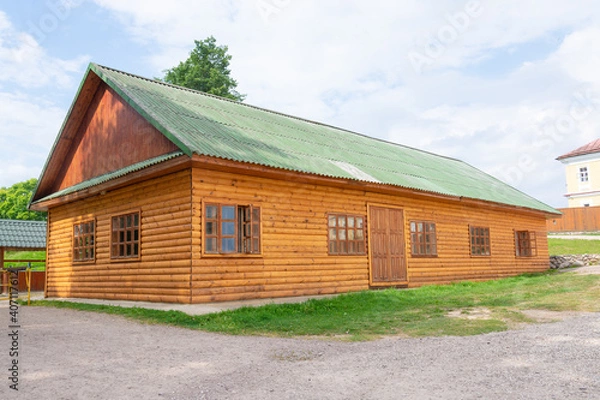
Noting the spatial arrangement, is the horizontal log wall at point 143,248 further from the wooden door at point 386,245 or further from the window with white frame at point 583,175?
the window with white frame at point 583,175

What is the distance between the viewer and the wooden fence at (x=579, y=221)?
4038cm

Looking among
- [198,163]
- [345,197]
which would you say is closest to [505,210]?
[345,197]

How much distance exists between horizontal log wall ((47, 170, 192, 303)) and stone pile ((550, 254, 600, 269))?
21.0m

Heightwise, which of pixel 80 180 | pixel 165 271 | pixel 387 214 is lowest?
pixel 165 271

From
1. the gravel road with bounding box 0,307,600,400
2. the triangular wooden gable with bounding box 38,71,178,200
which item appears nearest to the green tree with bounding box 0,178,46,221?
the triangular wooden gable with bounding box 38,71,178,200

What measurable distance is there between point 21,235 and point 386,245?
18234 millimetres

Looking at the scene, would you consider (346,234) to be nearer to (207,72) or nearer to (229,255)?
(229,255)

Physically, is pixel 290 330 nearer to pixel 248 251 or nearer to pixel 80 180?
pixel 248 251

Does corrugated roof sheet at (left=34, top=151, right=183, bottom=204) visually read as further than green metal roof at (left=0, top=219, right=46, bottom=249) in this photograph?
No

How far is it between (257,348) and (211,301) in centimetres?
462

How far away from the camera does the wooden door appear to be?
51.1ft

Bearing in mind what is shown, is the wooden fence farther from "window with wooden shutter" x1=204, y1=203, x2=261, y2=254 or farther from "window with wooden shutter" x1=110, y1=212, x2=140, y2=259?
"window with wooden shutter" x1=110, y1=212, x2=140, y2=259

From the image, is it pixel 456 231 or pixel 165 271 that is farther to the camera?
pixel 456 231

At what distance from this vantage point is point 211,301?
452 inches
